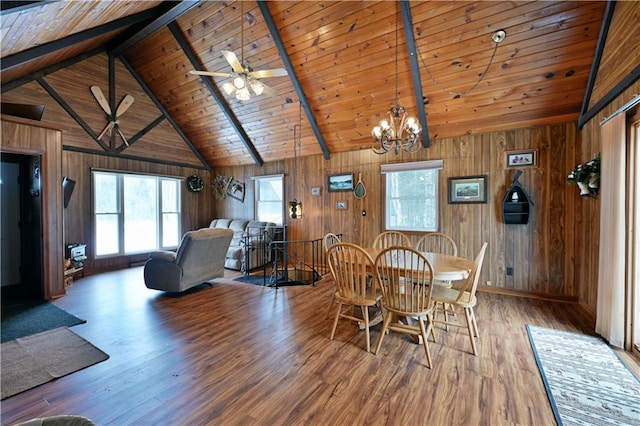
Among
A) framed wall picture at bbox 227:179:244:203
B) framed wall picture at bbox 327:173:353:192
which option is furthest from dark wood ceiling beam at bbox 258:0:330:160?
framed wall picture at bbox 227:179:244:203

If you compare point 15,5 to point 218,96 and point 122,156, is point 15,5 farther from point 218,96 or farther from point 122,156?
point 122,156

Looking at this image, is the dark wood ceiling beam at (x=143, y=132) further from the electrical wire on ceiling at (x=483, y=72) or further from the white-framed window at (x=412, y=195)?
the electrical wire on ceiling at (x=483, y=72)

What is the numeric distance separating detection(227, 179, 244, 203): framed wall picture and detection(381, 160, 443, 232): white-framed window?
4.18 metres

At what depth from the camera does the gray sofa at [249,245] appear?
5.87 metres

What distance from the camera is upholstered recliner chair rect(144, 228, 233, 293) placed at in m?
4.08

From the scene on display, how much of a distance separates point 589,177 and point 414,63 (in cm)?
260

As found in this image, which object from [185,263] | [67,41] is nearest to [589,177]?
[185,263]

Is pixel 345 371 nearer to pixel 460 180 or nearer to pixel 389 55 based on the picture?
pixel 460 180

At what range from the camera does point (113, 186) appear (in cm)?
619

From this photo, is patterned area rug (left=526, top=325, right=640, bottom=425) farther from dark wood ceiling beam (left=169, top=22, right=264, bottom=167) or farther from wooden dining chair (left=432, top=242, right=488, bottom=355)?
dark wood ceiling beam (left=169, top=22, right=264, bottom=167)

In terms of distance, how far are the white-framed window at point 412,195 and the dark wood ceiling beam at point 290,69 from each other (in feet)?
4.85

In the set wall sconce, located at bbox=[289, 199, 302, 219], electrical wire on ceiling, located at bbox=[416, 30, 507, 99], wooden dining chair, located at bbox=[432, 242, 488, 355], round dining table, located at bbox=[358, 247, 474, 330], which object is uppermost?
electrical wire on ceiling, located at bbox=[416, 30, 507, 99]

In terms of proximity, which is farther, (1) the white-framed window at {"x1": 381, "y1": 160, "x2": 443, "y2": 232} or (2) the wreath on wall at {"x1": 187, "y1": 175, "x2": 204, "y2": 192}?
(2) the wreath on wall at {"x1": 187, "y1": 175, "x2": 204, "y2": 192}

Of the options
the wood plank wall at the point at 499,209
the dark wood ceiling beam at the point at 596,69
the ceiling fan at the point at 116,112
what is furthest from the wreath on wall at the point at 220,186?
the dark wood ceiling beam at the point at 596,69
